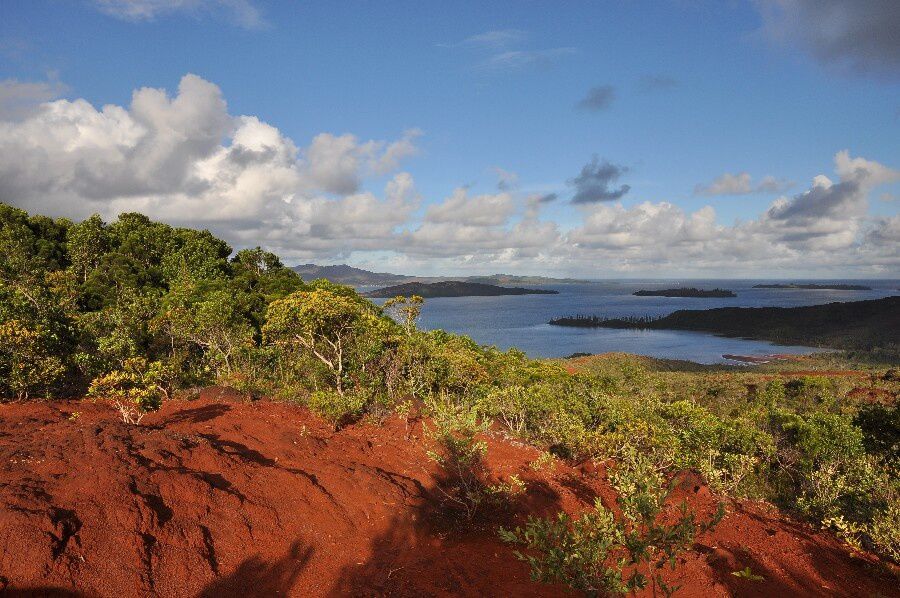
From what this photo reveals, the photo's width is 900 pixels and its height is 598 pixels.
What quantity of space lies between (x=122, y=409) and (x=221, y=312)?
35.2ft

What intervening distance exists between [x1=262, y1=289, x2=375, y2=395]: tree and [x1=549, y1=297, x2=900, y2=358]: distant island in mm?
106991

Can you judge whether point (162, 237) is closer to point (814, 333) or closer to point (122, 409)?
point (122, 409)

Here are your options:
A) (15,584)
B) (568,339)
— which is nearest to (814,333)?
(568,339)

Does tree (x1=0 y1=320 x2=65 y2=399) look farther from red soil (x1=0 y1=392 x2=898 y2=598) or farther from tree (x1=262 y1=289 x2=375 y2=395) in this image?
tree (x1=262 y1=289 x2=375 y2=395)

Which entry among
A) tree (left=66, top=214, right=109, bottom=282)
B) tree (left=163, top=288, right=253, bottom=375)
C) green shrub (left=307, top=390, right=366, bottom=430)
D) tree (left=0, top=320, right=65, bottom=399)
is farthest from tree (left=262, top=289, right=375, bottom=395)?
tree (left=66, top=214, right=109, bottom=282)

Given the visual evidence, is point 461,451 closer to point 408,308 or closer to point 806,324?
point 408,308

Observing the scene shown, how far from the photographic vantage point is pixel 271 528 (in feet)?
23.4

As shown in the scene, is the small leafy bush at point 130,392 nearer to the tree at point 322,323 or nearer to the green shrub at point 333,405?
the green shrub at point 333,405

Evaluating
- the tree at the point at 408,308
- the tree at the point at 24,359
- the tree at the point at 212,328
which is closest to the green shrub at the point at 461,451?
the tree at the point at 24,359

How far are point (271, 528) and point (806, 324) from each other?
505 ft

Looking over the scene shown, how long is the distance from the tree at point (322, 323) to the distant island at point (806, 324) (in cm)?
10699

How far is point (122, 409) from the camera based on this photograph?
407 inches

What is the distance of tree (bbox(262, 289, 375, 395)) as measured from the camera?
15578 millimetres

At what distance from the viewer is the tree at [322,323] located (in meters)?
15.6
